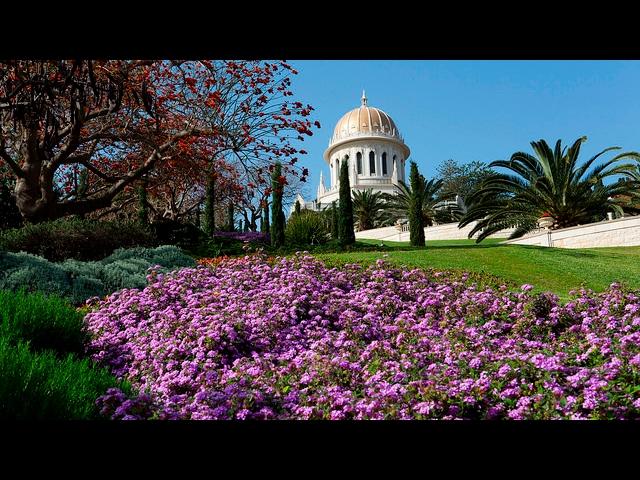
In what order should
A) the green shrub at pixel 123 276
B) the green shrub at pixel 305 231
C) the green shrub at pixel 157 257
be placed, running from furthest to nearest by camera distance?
the green shrub at pixel 305 231 < the green shrub at pixel 157 257 < the green shrub at pixel 123 276

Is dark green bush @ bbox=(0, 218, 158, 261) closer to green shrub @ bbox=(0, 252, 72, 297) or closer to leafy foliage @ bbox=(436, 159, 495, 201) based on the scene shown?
green shrub @ bbox=(0, 252, 72, 297)

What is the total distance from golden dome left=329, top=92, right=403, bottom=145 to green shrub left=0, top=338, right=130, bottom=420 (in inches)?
2060

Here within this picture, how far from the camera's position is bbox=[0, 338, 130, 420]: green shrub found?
8.81ft

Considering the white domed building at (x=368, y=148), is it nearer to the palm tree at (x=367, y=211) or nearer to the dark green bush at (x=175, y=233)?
the palm tree at (x=367, y=211)

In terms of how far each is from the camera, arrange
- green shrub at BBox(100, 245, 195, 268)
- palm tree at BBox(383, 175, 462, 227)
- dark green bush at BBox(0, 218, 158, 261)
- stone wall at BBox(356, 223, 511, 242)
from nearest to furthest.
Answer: green shrub at BBox(100, 245, 195, 268)
dark green bush at BBox(0, 218, 158, 261)
stone wall at BBox(356, 223, 511, 242)
palm tree at BBox(383, 175, 462, 227)

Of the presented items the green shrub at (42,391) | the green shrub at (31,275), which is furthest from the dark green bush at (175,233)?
the green shrub at (42,391)

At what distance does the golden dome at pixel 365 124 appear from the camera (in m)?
54.7

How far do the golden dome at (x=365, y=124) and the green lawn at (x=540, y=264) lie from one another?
44.2 meters

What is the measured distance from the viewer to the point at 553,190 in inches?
650

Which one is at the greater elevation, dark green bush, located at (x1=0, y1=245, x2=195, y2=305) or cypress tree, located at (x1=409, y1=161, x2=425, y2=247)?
cypress tree, located at (x1=409, y1=161, x2=425, y2=247)

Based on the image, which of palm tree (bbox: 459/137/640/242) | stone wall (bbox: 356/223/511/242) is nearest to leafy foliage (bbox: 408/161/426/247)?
palm tree (bbox: 459/137/640/242)

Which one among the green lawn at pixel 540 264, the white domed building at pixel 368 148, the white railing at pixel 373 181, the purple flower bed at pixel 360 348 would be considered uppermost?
the white domed building at pixel 368 148
